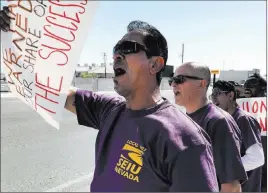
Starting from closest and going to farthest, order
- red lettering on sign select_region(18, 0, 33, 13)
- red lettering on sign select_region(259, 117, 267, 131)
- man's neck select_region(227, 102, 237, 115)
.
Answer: red lettering on sign select_region(18, 0, 33, 13) < man's neck select_region(227, 102, 237, 115) < red lettering on sign select_region(259, 117, 267, 131)

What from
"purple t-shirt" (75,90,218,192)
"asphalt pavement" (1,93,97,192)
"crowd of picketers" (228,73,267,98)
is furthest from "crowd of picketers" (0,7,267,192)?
"asphalt pavement" (1,93,97,192)

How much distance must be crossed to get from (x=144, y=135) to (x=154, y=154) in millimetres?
94

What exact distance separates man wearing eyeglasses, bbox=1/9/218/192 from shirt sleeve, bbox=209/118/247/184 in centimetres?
66

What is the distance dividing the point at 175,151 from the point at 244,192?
187 cm

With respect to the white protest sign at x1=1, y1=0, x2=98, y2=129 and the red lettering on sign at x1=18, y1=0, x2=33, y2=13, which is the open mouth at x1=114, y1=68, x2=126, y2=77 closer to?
the white protest sign at x1=1, y1=0, x2=98, y2=129

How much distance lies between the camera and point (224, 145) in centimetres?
210

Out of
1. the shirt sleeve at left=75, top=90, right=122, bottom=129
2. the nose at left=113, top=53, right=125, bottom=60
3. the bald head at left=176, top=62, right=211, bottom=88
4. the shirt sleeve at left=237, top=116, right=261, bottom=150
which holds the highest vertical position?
the nose at left=113, top=53, right=125, bottom=60

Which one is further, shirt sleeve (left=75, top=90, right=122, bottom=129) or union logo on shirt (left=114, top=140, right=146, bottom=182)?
shirt sleeve (left=75, top=90, right=122, bottom=129)

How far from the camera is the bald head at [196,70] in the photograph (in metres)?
2.74

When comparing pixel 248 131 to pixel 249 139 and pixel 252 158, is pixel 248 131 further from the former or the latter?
pixel 252 158

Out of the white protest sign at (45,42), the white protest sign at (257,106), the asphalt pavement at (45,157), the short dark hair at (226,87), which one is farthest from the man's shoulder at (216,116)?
the asphalt pavement at (45,157)

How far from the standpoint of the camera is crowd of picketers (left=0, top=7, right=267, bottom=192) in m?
1.29

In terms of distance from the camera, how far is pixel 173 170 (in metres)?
1.28

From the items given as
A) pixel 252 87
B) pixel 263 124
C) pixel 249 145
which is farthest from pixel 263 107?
pixel 249 145
